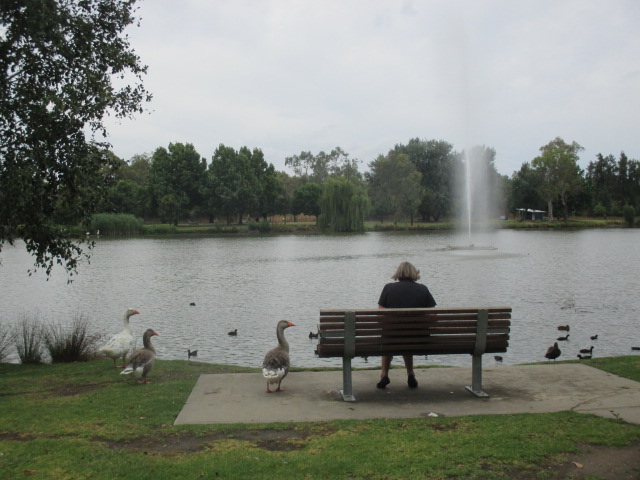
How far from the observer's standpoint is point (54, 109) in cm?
945

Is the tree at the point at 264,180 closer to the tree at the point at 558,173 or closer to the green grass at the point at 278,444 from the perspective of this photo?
the tree at the point at 558,173

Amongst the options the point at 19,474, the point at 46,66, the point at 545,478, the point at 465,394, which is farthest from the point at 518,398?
the point at 46,66

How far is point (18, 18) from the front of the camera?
8.95 m

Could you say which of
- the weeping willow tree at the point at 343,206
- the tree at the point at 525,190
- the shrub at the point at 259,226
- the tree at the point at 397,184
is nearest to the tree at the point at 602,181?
the tree at the point at 525,190

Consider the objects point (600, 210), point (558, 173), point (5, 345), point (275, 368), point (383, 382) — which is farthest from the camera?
point (600, 210)

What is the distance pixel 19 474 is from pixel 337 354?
3.66 meters

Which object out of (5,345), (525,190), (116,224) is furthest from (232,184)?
(5,345)

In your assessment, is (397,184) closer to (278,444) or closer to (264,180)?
(264,180)

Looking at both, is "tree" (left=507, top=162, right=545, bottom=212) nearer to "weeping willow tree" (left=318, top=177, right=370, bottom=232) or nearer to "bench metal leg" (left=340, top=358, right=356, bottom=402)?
"weeping willow tree" (left=318, top=177, right=370, bottom=232)

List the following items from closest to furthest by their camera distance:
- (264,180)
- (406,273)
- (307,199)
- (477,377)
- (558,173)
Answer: (477,377)
(406,273)
(558,173)
(264,180)
(307,199)

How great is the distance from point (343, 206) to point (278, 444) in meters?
84.4

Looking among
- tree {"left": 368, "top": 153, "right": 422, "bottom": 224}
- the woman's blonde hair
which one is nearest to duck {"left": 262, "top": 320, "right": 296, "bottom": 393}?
the woman's blonde hair

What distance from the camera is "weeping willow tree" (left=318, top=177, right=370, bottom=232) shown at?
293ft

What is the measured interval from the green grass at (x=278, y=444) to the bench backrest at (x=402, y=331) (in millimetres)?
1097
